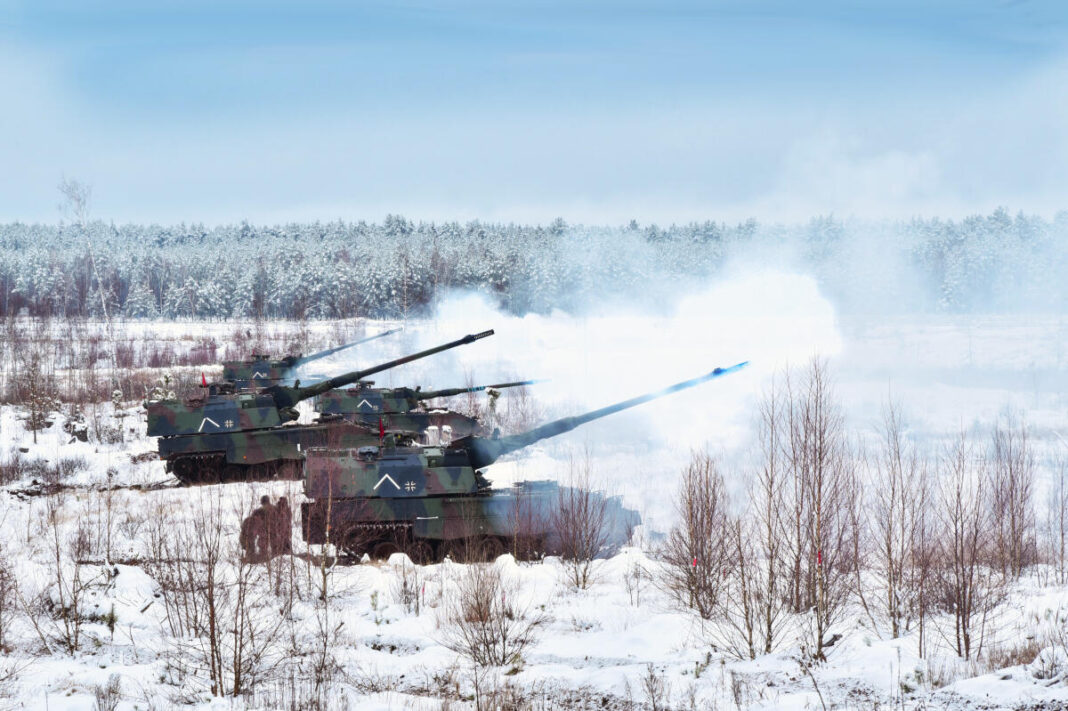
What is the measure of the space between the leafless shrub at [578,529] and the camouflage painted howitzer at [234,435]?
975 cm

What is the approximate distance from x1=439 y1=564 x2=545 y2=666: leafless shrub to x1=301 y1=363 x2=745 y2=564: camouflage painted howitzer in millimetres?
3014

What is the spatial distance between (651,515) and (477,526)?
957cm

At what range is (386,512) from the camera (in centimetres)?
1803

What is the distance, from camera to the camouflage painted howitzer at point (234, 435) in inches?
1034

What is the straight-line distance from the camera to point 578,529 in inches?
688

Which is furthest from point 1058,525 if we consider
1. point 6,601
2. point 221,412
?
point 6,601

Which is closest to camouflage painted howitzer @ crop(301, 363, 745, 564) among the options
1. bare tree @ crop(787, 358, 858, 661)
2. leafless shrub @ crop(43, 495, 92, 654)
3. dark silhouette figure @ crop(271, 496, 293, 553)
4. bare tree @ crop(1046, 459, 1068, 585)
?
dark silhouette figure @ crop(271, 496, 293, 553)

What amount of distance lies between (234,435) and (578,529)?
1332 cm

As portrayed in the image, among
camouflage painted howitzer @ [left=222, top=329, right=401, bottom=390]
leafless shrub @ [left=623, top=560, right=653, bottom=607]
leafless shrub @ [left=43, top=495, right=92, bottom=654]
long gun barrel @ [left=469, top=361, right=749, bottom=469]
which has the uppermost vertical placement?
camouflage painted howitzer @ [left=222, top=329, right=401, bottom=390]

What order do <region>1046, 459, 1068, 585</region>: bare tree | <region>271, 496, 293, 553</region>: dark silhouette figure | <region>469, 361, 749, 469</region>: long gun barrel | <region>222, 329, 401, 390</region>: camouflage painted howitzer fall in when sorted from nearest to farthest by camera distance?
<region>271, 496, 293, 553</region>: dark silhouette figure < <region>1046, 459, 1068, 585</region>: bare tree < <region>469, 361, 749, 469</region>: long gun barrel < <region>222, 329, 401, 390</region>: camouflage painted howitzer

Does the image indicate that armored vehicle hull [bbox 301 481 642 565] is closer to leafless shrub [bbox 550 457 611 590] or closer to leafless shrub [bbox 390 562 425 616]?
leafless shrub [bbox 550 457 611 590]

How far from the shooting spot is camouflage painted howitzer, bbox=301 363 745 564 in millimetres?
17688

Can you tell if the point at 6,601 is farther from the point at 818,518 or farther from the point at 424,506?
the point at 818,518

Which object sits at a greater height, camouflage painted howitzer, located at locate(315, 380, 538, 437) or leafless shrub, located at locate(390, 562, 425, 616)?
camouflage painted howitzer, located at locate(315, 380, 538, 437)
